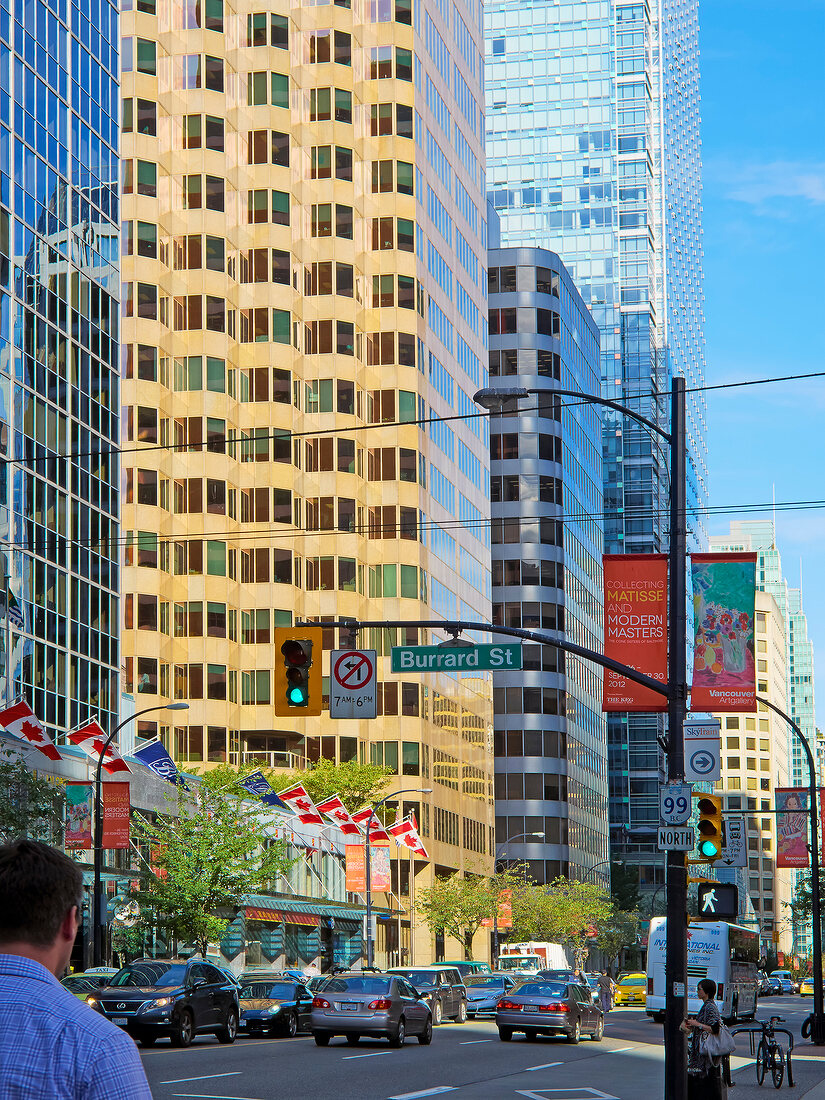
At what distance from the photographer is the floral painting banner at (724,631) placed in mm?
23469

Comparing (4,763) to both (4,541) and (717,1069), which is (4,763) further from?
(717,1069)

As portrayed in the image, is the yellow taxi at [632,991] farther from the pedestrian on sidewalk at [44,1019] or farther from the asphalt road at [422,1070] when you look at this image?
the pedestrian on sidewalk at [44,1019]

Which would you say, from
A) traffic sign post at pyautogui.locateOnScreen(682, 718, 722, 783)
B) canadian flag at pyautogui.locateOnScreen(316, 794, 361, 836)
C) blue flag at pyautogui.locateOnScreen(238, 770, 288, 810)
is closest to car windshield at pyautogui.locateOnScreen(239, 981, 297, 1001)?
traffic sign post at pyautogui.locateOnScreen(682, 718, 722, 783)

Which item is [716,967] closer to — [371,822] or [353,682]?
[371,822]

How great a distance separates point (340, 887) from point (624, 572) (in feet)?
207

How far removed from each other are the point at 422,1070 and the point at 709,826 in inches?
351

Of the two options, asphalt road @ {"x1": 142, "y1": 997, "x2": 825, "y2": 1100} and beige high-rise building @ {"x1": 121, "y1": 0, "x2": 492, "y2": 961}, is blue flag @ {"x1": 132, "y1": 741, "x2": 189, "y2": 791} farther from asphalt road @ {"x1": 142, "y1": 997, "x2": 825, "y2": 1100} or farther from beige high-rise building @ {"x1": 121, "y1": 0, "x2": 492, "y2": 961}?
beige high-rise building @ {"x1": 121, "y1": 0, "x2": 492, "y2": 961}

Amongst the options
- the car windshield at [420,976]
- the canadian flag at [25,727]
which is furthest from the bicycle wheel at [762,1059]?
the canadian flag at [25,727]

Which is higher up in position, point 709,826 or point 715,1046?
point 709,826

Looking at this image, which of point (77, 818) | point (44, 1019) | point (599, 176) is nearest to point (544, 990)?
point (77, 818)

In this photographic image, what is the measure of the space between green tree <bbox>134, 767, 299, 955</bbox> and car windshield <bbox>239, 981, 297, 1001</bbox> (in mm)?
12577

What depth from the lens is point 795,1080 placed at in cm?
2994

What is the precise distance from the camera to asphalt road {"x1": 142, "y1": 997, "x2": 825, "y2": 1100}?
917 inches

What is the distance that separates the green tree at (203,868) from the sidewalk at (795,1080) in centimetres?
2029
